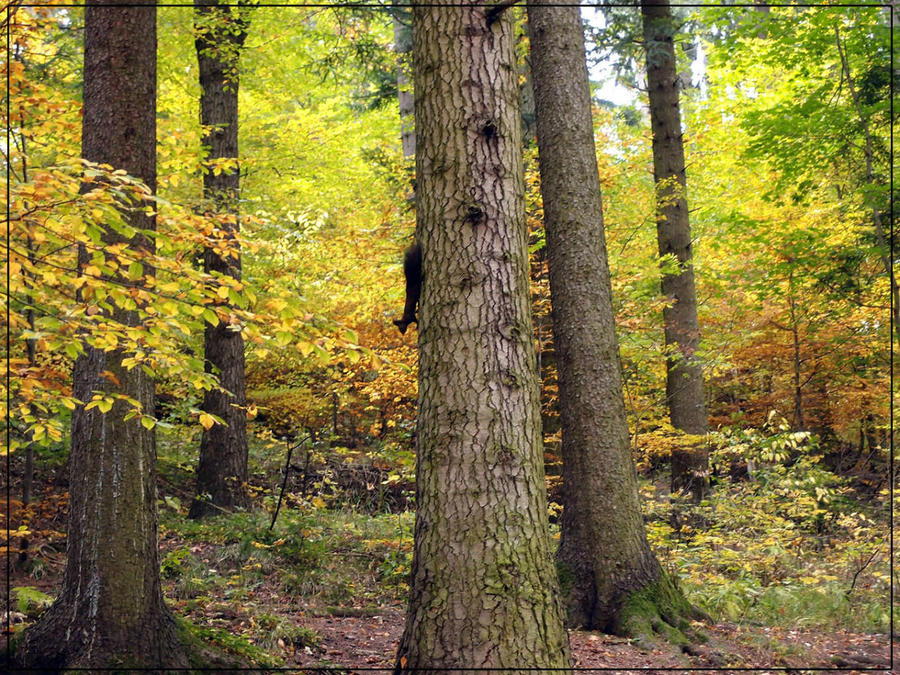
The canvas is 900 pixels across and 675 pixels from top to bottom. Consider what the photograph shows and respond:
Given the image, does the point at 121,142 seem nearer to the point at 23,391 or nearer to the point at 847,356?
the point at 23,391

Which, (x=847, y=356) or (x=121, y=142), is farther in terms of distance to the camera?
(x=847, y=356)

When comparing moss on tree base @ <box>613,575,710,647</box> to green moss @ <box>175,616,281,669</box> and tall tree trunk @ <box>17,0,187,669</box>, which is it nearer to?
green moss @ <box>175,616,281,669</box>

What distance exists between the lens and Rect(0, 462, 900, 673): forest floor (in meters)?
5.12

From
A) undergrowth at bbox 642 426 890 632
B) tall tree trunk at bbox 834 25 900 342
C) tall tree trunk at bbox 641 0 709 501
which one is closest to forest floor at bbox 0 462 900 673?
undergrowth at bbox 642 426 890 632

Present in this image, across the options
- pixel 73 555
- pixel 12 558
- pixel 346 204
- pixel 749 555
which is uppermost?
pixel 346 204

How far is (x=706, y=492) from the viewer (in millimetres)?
10836

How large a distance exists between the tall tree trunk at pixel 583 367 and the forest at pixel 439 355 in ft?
0.09

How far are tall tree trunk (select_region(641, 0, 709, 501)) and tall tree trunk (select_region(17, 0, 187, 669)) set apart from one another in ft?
26.1

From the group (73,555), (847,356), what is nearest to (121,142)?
(73,555)

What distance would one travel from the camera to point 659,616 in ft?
18.8

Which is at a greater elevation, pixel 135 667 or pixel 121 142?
pixel 121 142

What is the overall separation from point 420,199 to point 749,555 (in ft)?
21.5

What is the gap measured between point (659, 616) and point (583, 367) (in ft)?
7.13

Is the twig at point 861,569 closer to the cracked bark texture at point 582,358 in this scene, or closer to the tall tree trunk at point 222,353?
the cracked bark texture at point 582,358
